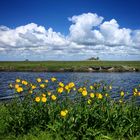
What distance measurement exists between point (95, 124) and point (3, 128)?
3.51 meters

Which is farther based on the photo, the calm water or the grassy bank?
the calm water

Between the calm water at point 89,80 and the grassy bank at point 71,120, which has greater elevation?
the grassy bank at point 71,120

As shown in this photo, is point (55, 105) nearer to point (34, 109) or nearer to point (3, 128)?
point (34, 109)

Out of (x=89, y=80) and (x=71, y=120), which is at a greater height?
(x=71, y=120)

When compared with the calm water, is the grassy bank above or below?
above

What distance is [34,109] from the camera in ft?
33.6

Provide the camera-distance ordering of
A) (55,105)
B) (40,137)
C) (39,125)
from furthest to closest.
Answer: (55,105) < (39,125) < (40,137)

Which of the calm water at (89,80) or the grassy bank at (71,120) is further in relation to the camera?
the calm water at (89,80)

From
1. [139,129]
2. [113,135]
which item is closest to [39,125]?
[113,135]

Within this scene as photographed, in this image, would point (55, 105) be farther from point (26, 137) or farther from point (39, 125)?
point (26, 137)

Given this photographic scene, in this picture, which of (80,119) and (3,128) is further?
(3,128)

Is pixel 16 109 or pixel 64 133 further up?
pixel 16 109

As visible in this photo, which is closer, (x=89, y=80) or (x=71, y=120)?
(x=71, y=120)

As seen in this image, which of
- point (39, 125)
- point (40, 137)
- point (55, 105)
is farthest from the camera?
point (55, 105)
